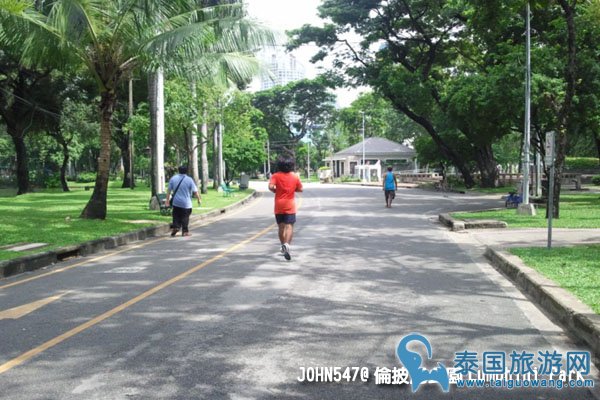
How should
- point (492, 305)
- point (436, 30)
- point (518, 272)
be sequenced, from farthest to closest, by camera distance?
point (436, 30), point (518, 272), point (492, 305)

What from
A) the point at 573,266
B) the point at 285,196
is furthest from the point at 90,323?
the point at 573,266

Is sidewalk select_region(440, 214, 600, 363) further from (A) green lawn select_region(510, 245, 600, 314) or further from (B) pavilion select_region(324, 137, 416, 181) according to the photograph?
(B) pavilion select_region(324, 137, 416, 181)

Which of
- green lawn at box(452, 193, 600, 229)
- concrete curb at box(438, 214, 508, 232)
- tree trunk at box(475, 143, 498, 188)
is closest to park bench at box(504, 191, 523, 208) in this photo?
green lawn at box(452, 193, 600, 229)

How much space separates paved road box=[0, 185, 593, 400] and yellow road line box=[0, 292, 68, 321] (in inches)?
2.5

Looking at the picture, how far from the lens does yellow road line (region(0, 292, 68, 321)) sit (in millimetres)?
6605

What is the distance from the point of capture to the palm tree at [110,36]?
14562 mm

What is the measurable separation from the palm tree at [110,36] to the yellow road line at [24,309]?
29.3 ft

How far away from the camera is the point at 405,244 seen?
12.4m

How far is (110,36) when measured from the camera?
15680 mm

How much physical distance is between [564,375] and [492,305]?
7.60 ft

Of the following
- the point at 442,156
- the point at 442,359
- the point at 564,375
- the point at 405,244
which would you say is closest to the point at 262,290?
the point at 442,359

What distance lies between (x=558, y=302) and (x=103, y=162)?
44.7 ft

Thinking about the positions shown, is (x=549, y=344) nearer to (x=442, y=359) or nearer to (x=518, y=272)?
(x=442, y=359)

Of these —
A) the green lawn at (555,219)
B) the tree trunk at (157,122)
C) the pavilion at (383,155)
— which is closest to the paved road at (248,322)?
the green lawn at (555,219)
